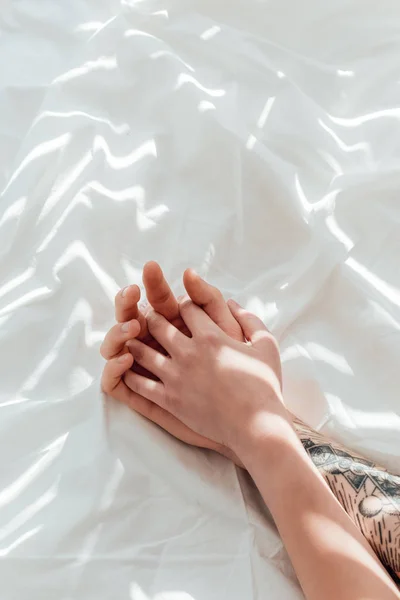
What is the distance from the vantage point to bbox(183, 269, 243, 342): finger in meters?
1.02

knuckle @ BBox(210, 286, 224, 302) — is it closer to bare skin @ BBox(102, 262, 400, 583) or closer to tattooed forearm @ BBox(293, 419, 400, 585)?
bare skin @ BBox(102, 262, 400, 583)

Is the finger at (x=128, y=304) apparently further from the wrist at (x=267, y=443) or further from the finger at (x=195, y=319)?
the wrist at (x=267, y=443)

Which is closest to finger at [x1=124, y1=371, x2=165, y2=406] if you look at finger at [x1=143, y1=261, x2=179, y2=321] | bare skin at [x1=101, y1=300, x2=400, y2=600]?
bare skin at [x1=101, y1=300, x2=400, y2=600]

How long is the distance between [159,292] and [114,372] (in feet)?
0.45

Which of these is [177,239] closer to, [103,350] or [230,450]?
[103,350]

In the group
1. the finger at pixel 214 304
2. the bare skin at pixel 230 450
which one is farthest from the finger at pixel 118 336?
the finger at pixel 214 304

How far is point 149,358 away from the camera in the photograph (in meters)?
1.02

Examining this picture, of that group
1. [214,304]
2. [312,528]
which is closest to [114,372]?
[214,304]

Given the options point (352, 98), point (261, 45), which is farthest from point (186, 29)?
point (352, 98)

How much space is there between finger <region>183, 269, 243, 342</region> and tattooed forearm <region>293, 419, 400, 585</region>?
172mm

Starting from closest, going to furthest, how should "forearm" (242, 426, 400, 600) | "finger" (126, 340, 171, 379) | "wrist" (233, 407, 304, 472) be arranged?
"forearm" (242, 426, 400, 600)
"wrist" (233, 407, 304, 472)
"finger" (126, 340, 171, 379)

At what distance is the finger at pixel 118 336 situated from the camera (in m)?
0.97

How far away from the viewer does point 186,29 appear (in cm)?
134

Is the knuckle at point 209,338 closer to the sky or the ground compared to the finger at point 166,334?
closer to the ground
